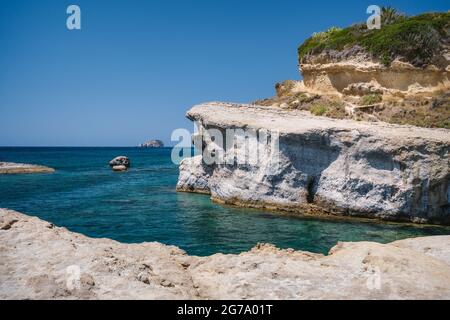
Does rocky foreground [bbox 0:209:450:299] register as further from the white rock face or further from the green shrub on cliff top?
the green shrub on cliff top

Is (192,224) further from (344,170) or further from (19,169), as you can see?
(19,169)

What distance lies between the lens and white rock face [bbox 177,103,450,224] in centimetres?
2052

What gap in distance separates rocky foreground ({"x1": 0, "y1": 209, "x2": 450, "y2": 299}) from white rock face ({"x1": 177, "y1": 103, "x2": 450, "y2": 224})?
459 inches

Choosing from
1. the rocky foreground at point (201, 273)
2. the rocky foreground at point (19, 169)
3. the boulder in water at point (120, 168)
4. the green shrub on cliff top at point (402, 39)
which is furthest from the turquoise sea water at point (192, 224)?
the rocky foreground at point (19, 169)

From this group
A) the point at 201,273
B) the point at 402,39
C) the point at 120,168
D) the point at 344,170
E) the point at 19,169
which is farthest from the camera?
the point at 120,168

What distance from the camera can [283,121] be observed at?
2450cm

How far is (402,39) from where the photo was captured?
123ft

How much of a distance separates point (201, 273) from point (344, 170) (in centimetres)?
1508

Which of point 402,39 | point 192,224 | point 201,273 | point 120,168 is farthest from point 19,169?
point 201,273

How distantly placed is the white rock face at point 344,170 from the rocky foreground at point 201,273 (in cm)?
1166

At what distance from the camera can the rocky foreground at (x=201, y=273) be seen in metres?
7.01

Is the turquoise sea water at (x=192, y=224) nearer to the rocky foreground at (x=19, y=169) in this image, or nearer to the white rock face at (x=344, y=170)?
the white rock face at (x=344, y=170)

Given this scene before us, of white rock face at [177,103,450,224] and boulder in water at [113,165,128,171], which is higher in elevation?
white rock face at [177,103,450,224]

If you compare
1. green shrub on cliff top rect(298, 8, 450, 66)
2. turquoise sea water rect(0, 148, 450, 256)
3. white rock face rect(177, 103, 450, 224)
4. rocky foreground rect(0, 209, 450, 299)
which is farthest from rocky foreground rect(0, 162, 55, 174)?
rocky foreground rect(0, 209, 450, 299)
